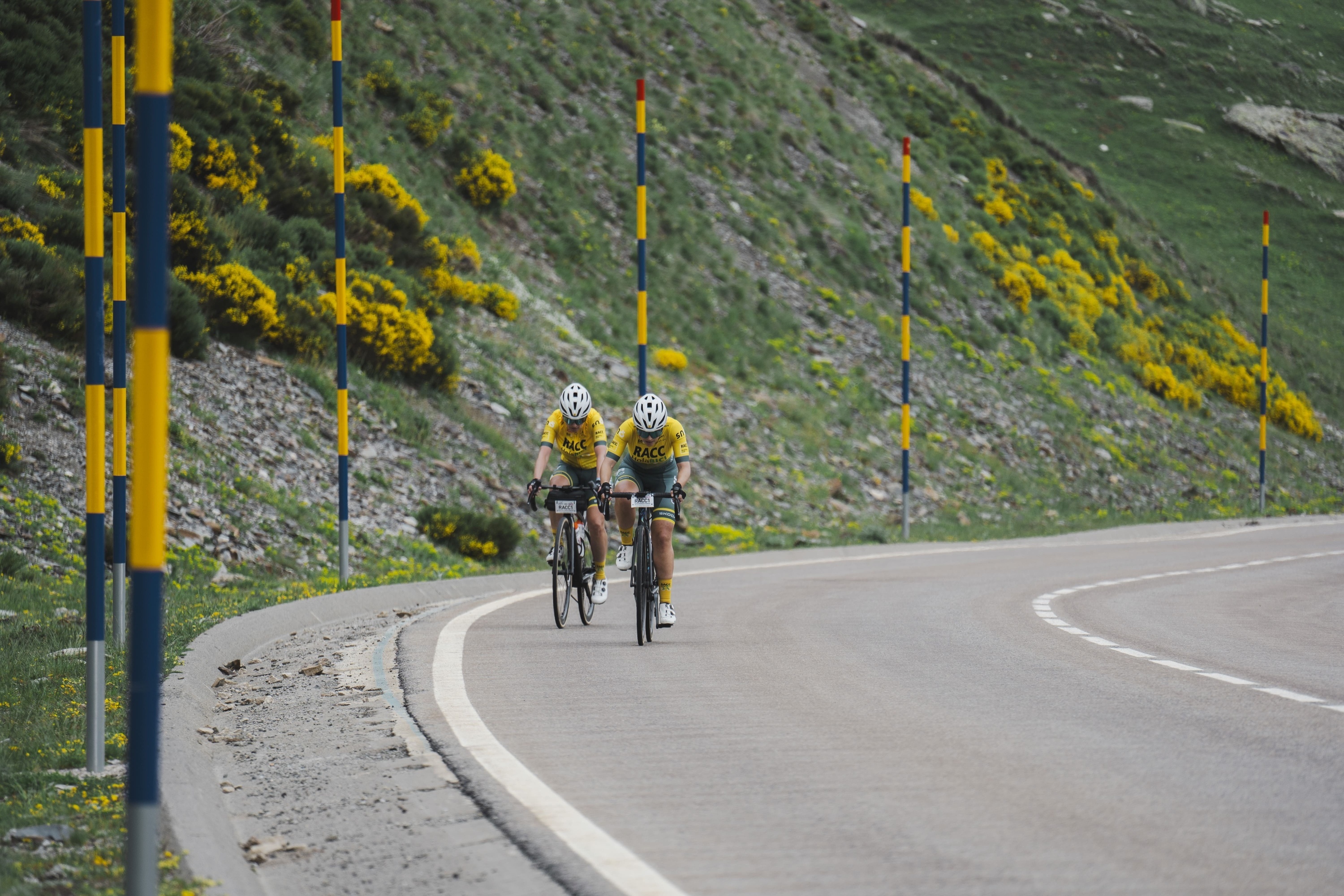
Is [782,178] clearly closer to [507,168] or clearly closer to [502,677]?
[507,168]

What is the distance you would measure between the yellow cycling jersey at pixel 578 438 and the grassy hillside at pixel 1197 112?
43.8m

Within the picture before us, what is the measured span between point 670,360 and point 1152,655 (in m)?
19.9

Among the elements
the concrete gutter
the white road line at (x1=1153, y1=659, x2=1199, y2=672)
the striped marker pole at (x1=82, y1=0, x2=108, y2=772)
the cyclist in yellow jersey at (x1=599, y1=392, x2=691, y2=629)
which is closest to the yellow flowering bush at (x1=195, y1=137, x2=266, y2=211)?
the concrete gutter

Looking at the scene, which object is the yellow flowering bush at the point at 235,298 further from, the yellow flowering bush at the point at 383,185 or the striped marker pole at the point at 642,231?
the yellow flowering bush at the point at 383,185

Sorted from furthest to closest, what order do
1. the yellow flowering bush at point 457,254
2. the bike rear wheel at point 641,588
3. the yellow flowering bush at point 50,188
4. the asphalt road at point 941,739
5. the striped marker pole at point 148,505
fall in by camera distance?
the yellow flowering bush at point 457,254, the yellow flowering bush at point 50,188, the bike rear wheel at point 641,588, the asphalt road at point 941,739, the striped marker pole at point 148,505

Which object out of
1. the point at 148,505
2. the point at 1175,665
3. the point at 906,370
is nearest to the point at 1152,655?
the point at 1175,665

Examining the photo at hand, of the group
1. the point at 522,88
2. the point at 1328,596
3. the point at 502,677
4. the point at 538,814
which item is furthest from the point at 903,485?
the point at 538,814

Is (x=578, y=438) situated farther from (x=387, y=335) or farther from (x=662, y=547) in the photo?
(x=387, y=335)

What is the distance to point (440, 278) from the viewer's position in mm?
26609

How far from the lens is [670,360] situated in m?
30.0

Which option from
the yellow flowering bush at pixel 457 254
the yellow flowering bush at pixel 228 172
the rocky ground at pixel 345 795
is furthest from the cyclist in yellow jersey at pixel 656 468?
the yellow flowering bush at pixel 457 254

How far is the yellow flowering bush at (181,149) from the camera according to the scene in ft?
73.9

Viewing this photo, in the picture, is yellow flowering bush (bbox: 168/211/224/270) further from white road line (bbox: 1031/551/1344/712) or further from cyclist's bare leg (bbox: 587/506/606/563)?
white road line (bbox: 1031/551/1344/712)

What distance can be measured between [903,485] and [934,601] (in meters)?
12.1
